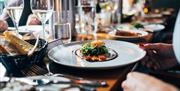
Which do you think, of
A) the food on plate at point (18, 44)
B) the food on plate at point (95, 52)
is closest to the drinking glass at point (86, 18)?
the food on plate at point (95, 52)

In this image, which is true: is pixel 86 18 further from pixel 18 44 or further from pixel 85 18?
pixel 18 44

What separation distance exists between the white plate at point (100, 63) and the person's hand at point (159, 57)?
9cm

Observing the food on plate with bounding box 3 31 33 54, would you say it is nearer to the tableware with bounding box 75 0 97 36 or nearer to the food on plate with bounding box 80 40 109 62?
the food on plate with bounding box 80 40 109 62

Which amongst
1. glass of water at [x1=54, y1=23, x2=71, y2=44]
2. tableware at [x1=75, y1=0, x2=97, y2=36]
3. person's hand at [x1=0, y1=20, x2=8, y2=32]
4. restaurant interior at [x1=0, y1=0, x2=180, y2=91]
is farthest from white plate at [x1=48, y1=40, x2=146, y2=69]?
tableware at [x1=75, y1=0, x2=97, y2=36]

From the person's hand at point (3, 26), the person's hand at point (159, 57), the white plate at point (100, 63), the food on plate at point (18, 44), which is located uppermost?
the person's hand at point (3, 26)

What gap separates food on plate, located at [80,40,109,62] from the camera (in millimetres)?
966

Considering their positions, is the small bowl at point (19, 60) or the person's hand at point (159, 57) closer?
the small bowl at point (19, 60)

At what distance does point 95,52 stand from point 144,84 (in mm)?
278

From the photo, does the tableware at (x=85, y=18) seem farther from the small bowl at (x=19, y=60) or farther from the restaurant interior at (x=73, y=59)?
the small bowl at (x=19, y=60)

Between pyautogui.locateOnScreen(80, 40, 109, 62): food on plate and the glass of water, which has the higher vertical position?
the glass of water

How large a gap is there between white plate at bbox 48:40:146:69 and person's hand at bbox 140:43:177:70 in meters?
0.09


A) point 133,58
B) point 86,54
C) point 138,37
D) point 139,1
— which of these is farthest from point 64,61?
point 139,1

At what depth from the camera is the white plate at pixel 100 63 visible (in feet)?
2.92

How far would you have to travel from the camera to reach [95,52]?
39.2 inches
